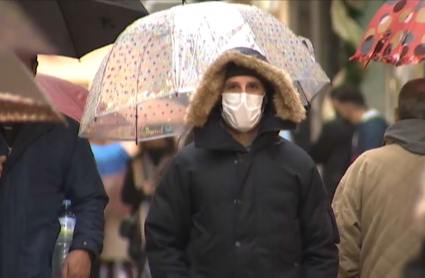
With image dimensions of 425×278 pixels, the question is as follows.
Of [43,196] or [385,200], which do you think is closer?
[43,196]

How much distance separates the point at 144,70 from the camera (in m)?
6.45

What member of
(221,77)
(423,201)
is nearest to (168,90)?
(221,77)

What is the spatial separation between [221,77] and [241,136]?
27 cm

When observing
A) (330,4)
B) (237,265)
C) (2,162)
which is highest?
(2,162)

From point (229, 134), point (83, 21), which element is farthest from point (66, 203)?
point (229, 134)

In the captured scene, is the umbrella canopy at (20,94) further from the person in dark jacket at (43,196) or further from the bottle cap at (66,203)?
the bottle cap at (66,203)

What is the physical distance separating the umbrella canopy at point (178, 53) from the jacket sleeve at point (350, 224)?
21.0 inches

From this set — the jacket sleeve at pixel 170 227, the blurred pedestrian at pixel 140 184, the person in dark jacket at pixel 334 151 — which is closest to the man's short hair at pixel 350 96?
the person in dark jacket at pixel 334 151

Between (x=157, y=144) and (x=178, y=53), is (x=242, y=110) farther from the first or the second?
(x=157, y=144)

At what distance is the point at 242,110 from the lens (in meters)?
5.55

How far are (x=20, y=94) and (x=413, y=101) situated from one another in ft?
11.3

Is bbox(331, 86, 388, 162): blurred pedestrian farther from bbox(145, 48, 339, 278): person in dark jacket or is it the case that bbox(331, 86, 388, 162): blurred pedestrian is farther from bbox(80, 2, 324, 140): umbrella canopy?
bbox(145, 48, 339, 278): person in dark jacket

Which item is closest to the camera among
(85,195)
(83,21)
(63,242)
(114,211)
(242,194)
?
(242,194)

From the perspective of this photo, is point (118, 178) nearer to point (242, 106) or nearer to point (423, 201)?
point (242, 106)
